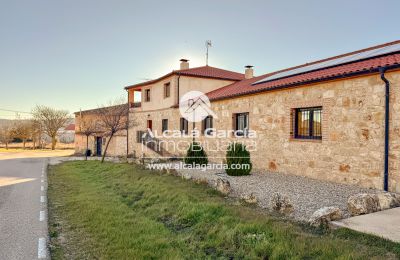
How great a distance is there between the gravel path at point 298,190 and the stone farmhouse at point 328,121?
630 mm

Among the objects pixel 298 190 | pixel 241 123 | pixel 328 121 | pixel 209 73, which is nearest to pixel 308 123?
pixel 328 121

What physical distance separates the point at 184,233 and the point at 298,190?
14.0 ft

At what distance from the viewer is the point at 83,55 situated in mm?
16047

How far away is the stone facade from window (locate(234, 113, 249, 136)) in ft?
1.64

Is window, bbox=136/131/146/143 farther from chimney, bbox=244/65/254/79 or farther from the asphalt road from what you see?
the asphalt road

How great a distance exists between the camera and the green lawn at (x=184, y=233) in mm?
3883

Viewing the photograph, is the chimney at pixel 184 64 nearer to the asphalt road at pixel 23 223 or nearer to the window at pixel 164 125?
the window at pixel 164 125

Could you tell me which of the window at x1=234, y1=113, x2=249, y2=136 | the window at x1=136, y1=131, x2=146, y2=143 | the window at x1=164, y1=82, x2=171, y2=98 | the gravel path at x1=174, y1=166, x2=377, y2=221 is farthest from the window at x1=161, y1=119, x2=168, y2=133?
the gravel path at x1=174, y1=166, x2=377, y2=221

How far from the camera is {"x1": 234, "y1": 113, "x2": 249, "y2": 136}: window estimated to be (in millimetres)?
13359

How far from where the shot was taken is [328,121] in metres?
9.15

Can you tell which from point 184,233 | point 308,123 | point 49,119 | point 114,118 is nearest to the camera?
point 184,233

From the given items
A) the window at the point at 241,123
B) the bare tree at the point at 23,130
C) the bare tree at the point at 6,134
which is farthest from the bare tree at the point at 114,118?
the bare tree at the point at 6,134

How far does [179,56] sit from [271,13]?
10.1 metres

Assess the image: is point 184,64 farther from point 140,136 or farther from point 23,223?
point 23,223
